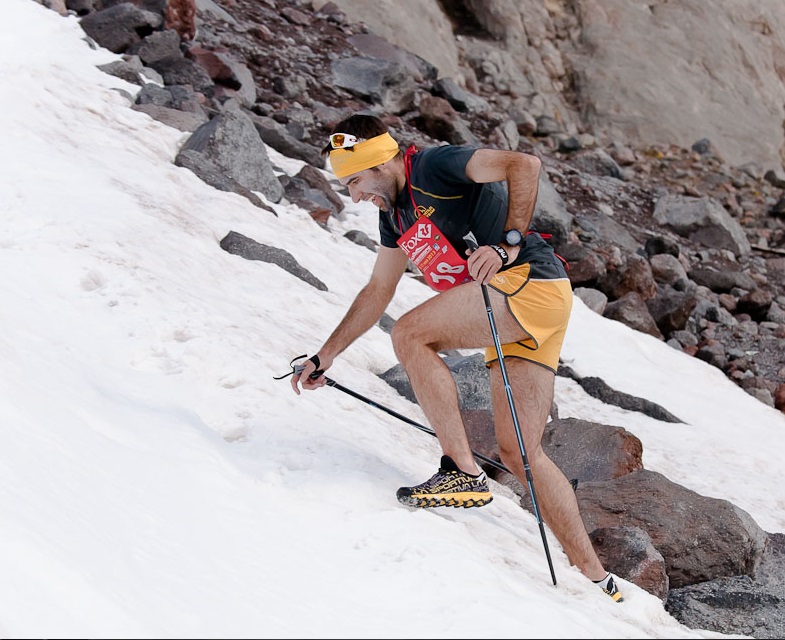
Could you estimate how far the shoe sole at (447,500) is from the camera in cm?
484

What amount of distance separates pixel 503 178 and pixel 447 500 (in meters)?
1.74

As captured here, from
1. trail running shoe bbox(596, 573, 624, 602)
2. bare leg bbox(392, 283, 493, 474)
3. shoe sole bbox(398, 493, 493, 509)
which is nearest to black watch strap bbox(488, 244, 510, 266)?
bare leg bbox(392, 283, 493, 474)

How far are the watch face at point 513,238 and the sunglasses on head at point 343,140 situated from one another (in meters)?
1.00

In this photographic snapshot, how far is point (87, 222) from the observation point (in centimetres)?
820

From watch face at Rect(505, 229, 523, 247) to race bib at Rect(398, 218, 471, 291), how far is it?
387 mm

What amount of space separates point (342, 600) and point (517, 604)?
2.53 feet

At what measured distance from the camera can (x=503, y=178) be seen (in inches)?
186

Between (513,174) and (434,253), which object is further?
(434,253)

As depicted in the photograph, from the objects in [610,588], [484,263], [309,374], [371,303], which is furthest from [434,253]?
[610,588]

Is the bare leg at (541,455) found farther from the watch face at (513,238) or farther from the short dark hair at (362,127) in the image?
the short dark hair at (362,127)

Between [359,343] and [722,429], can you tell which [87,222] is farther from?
[722,429]

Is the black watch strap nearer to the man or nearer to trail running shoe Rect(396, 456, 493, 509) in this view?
the man

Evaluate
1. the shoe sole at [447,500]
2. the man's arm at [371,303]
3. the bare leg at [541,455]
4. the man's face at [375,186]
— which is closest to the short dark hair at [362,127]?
the man's face at [375,186]

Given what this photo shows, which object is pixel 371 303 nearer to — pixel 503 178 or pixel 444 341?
pixel 444 341
